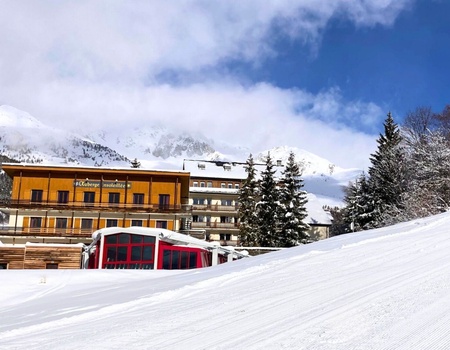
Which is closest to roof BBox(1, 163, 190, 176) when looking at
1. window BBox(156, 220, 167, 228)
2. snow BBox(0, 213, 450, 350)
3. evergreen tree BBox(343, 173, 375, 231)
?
window BBox(156, 220, 167, 228)

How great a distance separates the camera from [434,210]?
30328 millimetres

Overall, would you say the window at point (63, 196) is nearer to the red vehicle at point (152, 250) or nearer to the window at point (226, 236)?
the red vehicle at point (152, 250)

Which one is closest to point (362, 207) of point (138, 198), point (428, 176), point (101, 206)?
point (428, 176)

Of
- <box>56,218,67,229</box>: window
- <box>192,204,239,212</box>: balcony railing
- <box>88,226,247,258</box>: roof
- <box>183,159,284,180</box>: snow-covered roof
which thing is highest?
<box>183,159,284,180</box>: snow-covered roof

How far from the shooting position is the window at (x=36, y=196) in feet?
142

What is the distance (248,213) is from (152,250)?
19867 mm

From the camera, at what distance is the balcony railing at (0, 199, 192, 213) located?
42.3m

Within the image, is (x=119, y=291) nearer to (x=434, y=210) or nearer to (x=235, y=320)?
(x=235, y=320)

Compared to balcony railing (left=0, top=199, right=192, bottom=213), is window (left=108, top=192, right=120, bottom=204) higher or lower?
higher

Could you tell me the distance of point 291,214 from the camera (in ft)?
143

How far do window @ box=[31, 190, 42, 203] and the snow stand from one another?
3145 centimetres

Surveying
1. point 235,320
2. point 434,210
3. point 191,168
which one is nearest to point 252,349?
point 235,320

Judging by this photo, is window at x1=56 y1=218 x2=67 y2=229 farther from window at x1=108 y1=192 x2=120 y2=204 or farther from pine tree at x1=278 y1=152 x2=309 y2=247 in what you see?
pine tree at x1=278 y1=152 x2=309 y2=247

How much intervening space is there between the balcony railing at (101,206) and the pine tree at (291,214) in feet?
27.3
